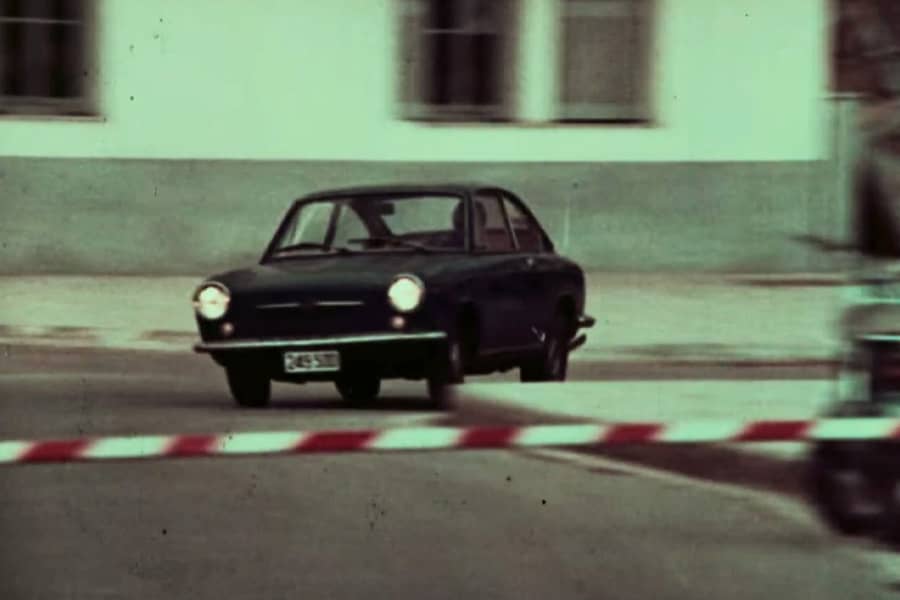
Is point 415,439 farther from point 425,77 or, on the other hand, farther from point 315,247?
point 425,77

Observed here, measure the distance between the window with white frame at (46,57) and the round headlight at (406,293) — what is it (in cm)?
136

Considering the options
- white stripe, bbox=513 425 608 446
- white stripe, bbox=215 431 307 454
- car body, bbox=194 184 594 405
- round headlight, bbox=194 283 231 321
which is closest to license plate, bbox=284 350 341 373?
car body, bbox=194 184 594 405

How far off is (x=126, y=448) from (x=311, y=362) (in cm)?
132

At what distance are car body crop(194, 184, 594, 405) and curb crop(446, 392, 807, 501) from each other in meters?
0.13

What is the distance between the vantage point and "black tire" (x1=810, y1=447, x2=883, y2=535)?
6.70m

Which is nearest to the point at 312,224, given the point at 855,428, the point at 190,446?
the point at 190,446

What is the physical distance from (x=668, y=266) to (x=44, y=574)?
2668mm

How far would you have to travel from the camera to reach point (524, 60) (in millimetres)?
8031

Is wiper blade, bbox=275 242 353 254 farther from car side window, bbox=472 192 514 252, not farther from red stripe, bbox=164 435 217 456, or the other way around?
red stripe, bbox=164 435 217 456

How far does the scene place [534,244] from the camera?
7.32 meters

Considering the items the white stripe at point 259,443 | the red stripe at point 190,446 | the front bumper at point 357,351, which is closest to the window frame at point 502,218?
the front bumper at point 357,351

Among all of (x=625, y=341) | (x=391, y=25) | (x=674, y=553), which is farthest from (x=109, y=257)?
(x=674, y=553)

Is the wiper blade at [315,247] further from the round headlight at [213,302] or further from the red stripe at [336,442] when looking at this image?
the red stripe at [336,442]

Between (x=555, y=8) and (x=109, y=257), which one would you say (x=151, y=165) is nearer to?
(x=109, y=257)
